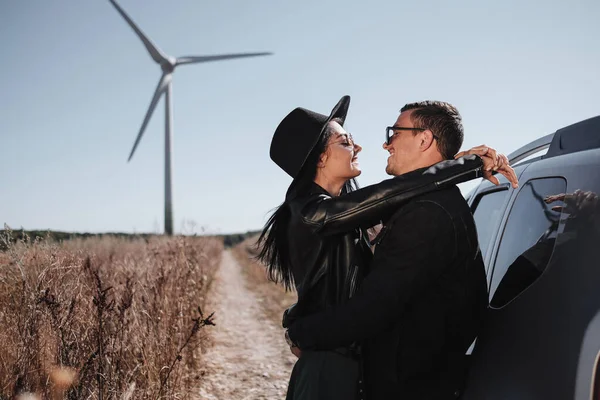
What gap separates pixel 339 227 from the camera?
165 cm

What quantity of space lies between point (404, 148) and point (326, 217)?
1.41 ft

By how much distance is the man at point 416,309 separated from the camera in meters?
1.51

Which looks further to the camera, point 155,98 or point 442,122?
point 155,98

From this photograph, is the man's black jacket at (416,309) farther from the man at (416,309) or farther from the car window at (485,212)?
the car window at (485,212)

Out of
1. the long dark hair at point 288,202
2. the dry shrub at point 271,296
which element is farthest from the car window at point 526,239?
the dry shrub at point 271,296

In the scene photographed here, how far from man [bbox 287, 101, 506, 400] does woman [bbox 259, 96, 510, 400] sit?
57 millimetres

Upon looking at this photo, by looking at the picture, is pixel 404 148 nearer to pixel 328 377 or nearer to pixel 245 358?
pixel 328 377

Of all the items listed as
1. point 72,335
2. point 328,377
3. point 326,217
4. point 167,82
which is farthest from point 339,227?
point 167,82

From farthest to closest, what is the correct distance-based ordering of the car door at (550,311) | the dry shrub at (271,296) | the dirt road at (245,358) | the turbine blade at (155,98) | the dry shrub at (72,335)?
the turbine blade at (155,98), the dry shrub at (271,296), the dirt road at (245,358), the dry shrub at (72,335), the car door at (550,311)

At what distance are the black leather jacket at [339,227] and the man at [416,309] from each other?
0.18 ft

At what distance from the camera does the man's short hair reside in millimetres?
1792

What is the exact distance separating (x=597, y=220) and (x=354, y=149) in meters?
1.07

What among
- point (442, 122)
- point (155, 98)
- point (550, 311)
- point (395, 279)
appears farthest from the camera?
point (155, 98)

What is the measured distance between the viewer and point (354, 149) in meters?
2.14
